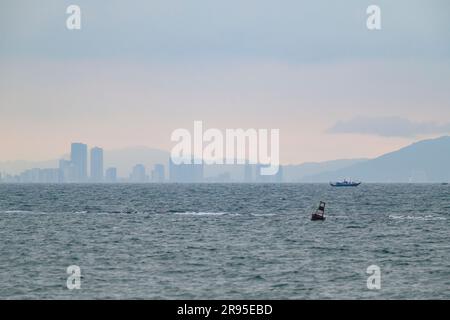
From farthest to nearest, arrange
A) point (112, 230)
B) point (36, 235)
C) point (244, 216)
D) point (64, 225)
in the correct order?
point (244, 216) → point (64, 225) → point (112, 230) → point (36, 235)

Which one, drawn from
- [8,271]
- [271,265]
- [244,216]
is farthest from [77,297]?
[244,216]

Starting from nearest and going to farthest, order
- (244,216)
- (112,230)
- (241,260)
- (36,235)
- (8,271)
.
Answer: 1. (8,271)
2. (241,260)
3. (36,235)
4. (112,230)
5. (244,216)

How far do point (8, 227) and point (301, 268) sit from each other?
1754 inches

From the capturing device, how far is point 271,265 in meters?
55.7

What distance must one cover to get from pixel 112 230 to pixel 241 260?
94.3 ft

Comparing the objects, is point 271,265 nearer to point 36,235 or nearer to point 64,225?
point 36,235

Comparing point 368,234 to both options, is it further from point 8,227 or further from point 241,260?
point 8,227

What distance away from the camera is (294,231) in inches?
3263

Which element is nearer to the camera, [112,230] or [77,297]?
[77,297]

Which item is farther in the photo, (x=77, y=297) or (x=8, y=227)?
(x=8, y=227)

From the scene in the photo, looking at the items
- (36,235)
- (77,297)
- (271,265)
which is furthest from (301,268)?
(36,235)

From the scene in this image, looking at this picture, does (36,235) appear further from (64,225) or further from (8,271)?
(8,271)
